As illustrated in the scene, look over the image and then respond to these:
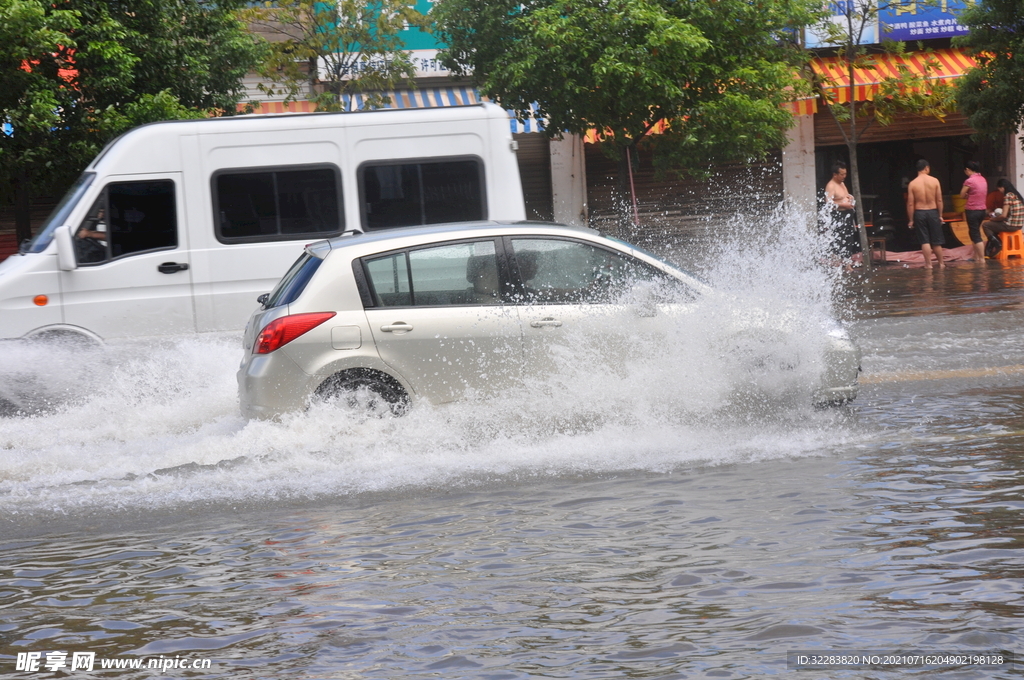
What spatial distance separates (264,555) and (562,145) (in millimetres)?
19125

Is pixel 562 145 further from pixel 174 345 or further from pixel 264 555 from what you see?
pixel 264 555

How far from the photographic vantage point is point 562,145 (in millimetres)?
23500

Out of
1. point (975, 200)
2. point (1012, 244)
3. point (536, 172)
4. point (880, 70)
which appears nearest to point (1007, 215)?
point (1012, 244)

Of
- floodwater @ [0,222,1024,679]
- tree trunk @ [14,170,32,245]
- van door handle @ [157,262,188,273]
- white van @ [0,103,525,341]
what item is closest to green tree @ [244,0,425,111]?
tree trunk @ [14,170,32,245]

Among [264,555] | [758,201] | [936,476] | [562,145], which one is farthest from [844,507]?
[758,201]

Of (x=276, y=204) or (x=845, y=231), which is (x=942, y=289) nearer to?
(x=845, y=231)

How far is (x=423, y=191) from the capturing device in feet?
31.7

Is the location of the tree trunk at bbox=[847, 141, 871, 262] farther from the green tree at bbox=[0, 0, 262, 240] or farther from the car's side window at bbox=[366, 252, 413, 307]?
the car's side window at bbox=[366, 252, 413, 307]

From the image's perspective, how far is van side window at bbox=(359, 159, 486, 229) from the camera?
31.6ft

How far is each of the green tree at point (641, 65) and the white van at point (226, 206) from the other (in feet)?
25.4

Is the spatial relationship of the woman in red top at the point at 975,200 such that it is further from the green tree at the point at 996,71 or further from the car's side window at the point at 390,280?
the car's side window at the point at 390,280

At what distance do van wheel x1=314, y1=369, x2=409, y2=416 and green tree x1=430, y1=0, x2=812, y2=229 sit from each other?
34.6 ft

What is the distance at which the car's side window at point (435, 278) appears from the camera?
738cm

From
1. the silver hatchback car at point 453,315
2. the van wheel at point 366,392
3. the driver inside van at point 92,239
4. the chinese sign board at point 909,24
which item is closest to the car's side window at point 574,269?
the silver hatchback car at point 453,315
